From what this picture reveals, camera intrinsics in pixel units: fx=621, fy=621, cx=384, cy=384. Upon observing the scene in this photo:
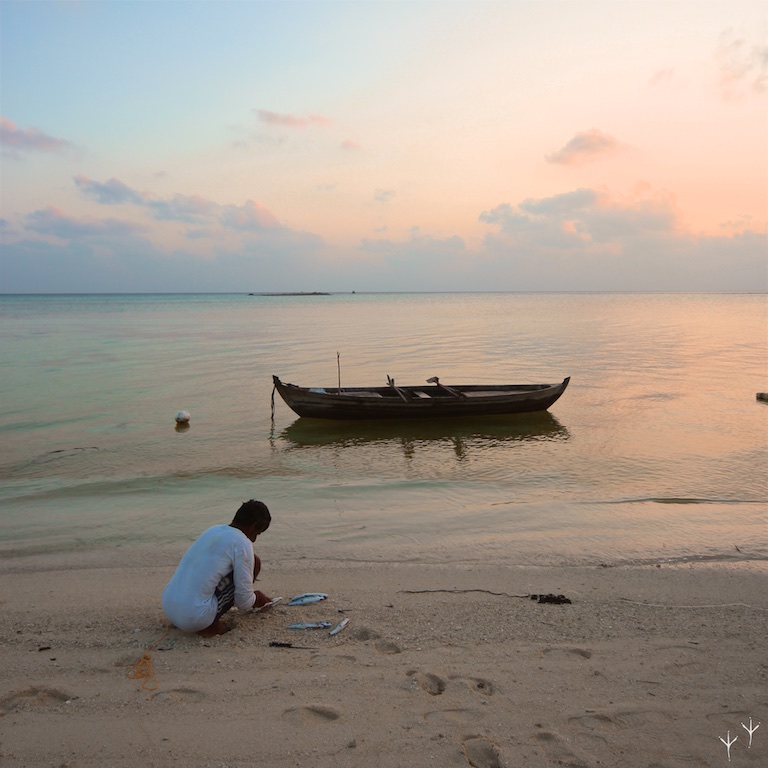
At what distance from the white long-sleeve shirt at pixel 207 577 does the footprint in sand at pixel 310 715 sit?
1.25 meters

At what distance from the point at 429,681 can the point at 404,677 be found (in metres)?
0.18

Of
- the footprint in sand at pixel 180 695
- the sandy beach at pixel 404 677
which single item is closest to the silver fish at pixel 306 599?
the sandy beach at pixel 404 677

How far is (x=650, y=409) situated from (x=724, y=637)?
1443cm

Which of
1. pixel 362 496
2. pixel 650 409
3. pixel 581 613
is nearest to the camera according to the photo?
pixel 581 613

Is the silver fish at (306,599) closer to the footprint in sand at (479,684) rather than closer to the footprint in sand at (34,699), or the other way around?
the footprint in sand at (479,684)

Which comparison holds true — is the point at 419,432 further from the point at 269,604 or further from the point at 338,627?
the point at 338,627

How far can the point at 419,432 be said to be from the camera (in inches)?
610

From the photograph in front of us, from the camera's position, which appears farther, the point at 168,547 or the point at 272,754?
the point at 168,547

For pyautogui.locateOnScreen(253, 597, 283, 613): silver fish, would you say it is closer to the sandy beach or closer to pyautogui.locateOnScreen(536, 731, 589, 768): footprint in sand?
the sandy beach

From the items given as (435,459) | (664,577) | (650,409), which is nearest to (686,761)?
(664,577)

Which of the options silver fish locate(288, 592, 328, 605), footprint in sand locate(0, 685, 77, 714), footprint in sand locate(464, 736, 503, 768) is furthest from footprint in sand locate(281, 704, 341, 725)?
silver fish locate(288, 592, 328, 605)

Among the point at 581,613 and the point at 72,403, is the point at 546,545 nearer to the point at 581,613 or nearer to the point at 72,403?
the point at 581,613

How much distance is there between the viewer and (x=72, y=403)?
64.0ft

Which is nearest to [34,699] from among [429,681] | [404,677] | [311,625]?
[311,625]
